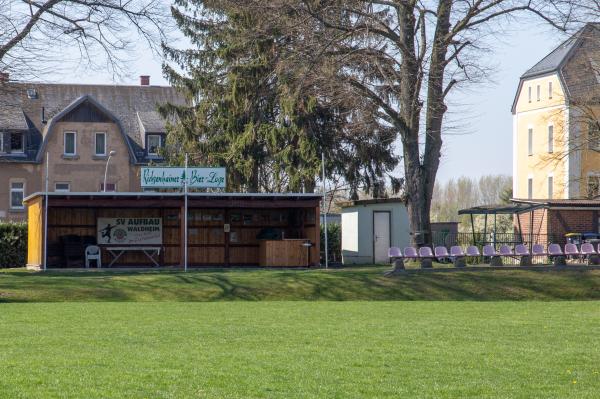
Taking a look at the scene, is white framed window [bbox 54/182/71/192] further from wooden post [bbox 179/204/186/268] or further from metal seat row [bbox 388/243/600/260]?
metal seat row [bbox 388/243/600/260]

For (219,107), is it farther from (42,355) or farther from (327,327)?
(42,355)

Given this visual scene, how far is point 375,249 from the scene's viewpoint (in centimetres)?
4731

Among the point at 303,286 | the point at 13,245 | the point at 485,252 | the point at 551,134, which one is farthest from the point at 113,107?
the point at 303,286

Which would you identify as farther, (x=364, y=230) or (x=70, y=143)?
(x=70, y=143)

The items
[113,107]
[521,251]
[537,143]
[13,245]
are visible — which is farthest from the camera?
[537,143]

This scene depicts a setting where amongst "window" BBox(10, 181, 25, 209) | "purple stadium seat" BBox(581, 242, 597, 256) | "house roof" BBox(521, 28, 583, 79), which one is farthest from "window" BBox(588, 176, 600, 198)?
"window" BBox(10, 181, 25, 209)

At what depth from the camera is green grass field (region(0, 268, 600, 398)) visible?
12609mm

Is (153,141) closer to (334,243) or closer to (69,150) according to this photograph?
(69,150)

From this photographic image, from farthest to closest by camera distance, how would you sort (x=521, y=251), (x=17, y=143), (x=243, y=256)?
(x=17, y=143) → (x=243, y=256) → (x=521, y=251)

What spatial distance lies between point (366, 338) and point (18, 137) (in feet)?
163

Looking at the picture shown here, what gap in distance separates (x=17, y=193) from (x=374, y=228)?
25.9 m

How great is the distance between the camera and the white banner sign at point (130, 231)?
4259 centimetres

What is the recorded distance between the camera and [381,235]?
46.9 m

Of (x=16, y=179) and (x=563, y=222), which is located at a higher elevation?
(x=16, y=179)
